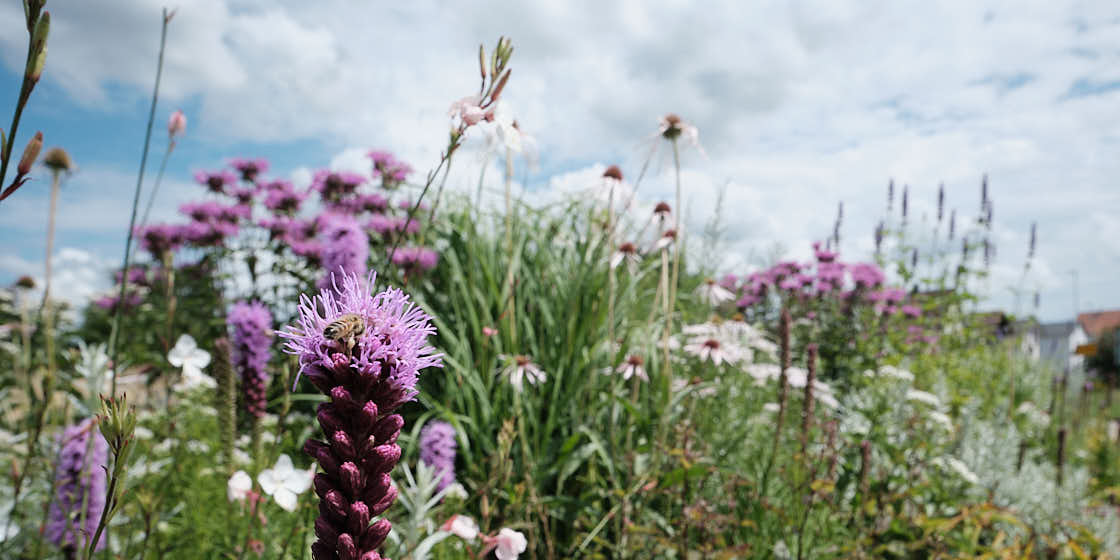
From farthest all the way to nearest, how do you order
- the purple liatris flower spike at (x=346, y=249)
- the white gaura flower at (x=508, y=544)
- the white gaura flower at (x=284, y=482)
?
the purple liatris flower spike at (x=346, y=249), the white gaura flower at (x=284, y=482), the white gaura flower at (x=508, y=544)

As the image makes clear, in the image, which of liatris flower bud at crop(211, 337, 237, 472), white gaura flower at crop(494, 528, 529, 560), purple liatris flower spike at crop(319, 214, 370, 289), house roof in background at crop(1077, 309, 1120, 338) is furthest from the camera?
house roof in background at crop(1077, 309, 1120, 338)

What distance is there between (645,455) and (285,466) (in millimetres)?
1869

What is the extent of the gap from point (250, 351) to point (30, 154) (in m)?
2.80

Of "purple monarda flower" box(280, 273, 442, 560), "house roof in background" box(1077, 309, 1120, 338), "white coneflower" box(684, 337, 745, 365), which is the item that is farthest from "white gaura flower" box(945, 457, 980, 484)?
"house roof in background" box(1077, 309, 1120, 338)

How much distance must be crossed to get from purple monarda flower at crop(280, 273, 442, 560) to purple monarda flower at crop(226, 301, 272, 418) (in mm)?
2737

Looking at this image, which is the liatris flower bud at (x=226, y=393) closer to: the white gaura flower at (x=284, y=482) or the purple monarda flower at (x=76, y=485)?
the purple monarda flower at (x=76, y=485)

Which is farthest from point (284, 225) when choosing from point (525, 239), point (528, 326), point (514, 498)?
point (514, 498)

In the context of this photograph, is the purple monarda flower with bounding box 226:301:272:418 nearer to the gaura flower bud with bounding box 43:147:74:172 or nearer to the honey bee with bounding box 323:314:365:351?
the gaura flower bud with bounding box 43:147:74:172

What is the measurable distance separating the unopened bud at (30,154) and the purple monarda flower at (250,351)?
2672 mm

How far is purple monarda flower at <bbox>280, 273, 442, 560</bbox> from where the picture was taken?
2.50 feet

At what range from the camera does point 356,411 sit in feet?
2.57

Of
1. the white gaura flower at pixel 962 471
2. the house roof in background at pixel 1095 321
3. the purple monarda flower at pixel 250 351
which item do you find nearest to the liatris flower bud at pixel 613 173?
the purple monarda flower at pixel 250 351

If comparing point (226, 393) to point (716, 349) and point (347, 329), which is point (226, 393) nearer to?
point (716, 349)

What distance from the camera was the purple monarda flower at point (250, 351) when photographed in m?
3.24
